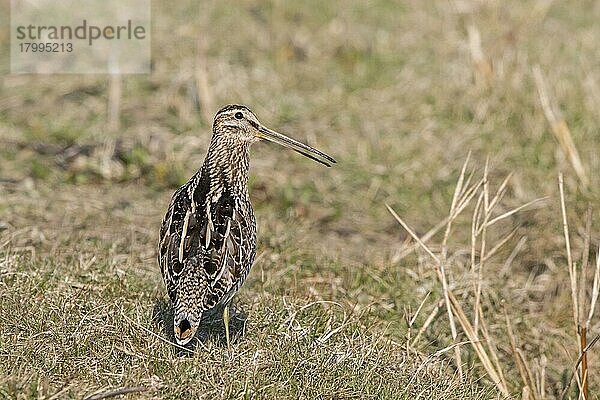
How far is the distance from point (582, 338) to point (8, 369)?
2.83 meters

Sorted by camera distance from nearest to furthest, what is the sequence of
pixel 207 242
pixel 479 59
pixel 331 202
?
pixel 207 242 < pixel 331 202 < pixel 479 59

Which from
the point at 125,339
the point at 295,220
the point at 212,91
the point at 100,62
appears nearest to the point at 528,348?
the point at 295,220

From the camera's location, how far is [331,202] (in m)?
8.23

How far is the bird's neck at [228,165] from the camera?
549 cm

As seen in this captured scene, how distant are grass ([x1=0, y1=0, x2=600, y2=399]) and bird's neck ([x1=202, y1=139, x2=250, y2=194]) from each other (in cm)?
68

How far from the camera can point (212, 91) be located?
9445 millimetres

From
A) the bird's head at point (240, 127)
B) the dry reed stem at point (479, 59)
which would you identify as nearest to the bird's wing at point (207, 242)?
the bird's head at point (240, 127)

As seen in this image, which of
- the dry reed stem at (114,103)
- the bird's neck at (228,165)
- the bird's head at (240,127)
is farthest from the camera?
the dry reed stem at (114,103)

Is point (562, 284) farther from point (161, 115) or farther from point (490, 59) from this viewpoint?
point (161, 115)

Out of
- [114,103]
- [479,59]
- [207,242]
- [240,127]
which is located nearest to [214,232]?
[207,242]

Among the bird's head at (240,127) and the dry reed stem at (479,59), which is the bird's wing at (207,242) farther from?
the dry reed stem at (479,59)

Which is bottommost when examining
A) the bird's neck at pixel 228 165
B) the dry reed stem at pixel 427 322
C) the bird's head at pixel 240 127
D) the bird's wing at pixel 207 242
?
the dry reed stem at pixel 427 322

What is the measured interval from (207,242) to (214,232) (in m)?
0.08

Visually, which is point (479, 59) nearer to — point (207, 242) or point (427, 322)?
point (427, 322)
